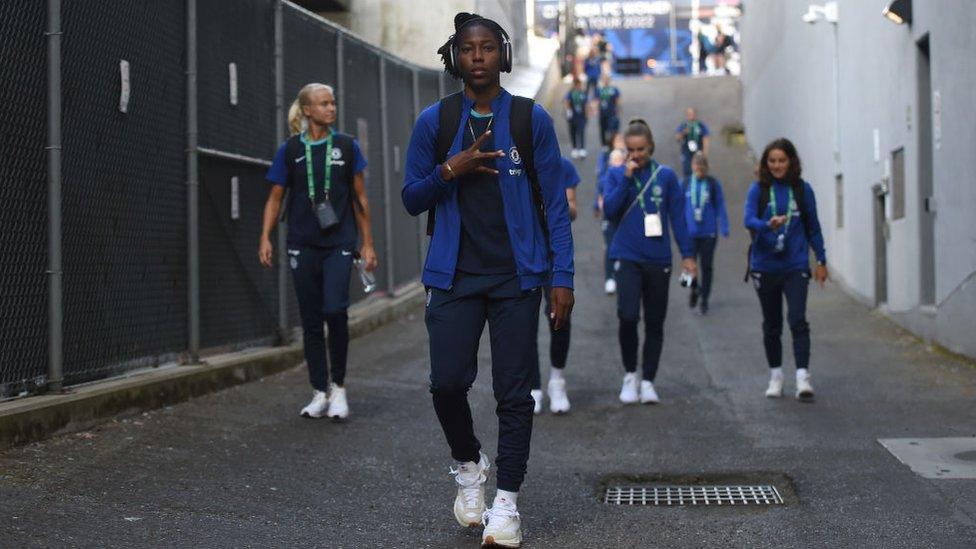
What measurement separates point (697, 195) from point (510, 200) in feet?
Answer: 35.2

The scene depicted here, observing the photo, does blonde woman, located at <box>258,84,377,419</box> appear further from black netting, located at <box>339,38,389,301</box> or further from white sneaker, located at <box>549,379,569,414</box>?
black netting, located at <box>339,38,389,301</box>

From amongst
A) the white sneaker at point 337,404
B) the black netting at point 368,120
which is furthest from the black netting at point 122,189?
the black netting at point 368,120

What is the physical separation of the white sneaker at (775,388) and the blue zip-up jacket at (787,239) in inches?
29.0

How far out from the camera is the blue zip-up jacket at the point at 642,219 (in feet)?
31.0

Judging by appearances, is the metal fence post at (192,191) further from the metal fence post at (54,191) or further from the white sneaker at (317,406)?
the metal fence post at (54,191)

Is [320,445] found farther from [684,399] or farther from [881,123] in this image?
[881,123]

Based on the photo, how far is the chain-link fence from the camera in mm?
7152

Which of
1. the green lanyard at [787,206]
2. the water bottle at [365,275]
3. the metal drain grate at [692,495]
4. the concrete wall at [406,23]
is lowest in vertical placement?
the metal drain grate at [692,495]

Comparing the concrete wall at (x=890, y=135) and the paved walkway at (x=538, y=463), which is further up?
the concrete wall at (x=890, y=135)

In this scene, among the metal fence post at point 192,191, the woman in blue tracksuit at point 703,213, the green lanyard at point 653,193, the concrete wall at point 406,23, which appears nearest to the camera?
the metal fence post at point 192,191

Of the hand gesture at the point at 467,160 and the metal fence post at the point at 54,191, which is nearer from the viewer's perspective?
the hand gesture at the point at 467,160

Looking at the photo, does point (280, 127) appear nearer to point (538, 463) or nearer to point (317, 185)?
point (317, 185)

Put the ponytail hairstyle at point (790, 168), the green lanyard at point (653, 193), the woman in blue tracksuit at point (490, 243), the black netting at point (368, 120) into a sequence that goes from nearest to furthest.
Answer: the woman in blue tracksuit at point (490, 243), the green lanyard at point (653, 193), the ponytail hairstyle at point (790, 168), the black netting at point (368, 120)

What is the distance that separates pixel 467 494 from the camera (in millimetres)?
5613
